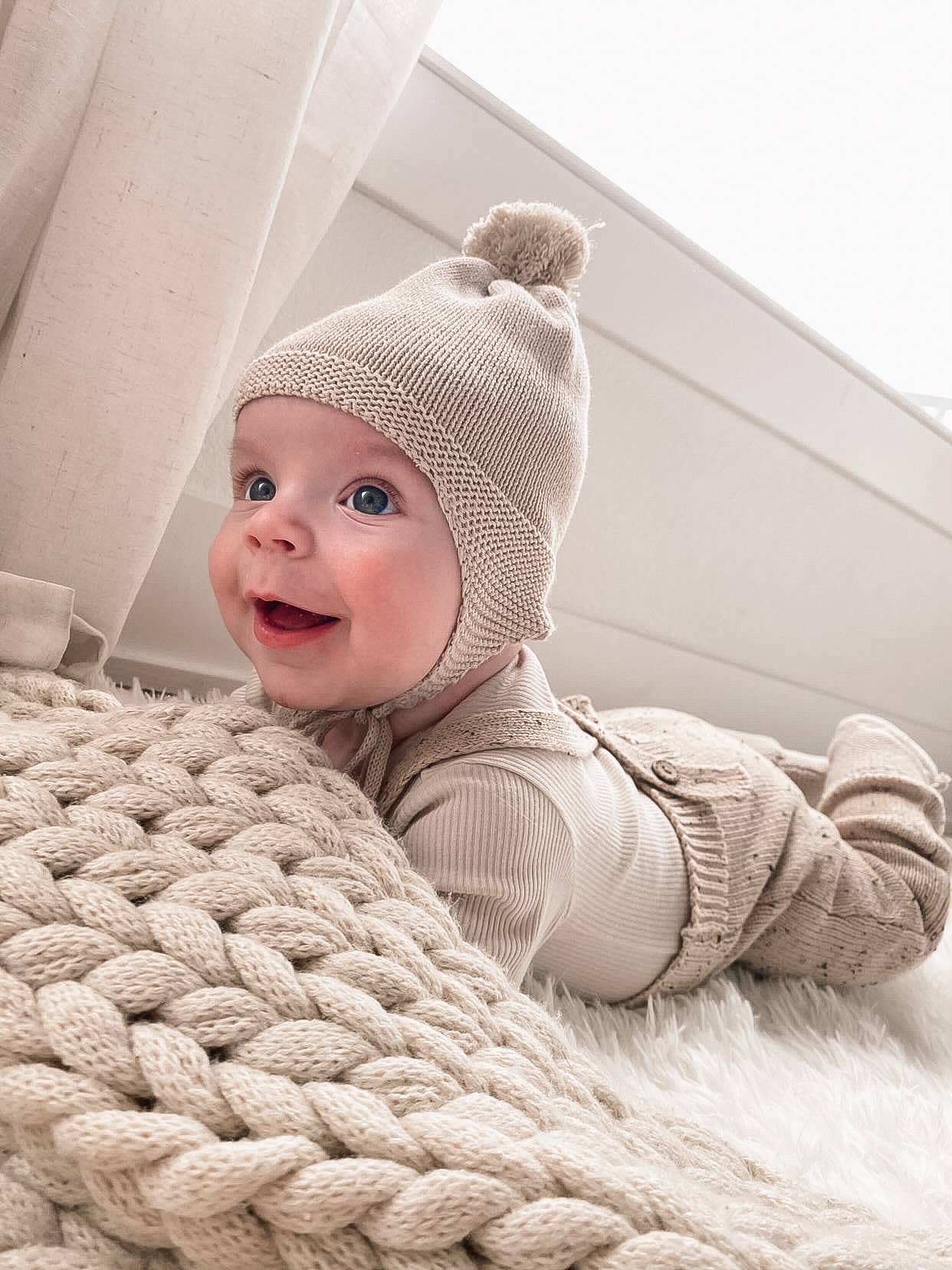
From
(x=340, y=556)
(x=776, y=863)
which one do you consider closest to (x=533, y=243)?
(x=340, y=556)

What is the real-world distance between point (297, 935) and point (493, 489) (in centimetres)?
31

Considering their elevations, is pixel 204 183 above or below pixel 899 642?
above

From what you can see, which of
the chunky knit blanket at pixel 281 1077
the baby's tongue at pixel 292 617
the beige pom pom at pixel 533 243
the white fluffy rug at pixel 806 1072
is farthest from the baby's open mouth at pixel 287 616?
the beige pom pom at pixel 533 243

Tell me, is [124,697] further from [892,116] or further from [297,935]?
[892,116]

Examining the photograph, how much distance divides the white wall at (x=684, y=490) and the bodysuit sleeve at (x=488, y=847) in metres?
0.56

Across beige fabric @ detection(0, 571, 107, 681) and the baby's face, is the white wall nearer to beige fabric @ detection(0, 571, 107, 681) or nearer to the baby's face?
beige fabric @ detection(0, 571, 107, 681)

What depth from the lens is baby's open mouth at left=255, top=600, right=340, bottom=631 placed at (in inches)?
23.3

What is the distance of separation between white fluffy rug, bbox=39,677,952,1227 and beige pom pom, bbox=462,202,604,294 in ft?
1.45

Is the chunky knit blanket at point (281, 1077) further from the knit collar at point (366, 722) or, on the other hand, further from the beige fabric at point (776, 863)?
the beige fabric at point (776, 863)

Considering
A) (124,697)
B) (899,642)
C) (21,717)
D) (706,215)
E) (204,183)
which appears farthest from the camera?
(899,642)

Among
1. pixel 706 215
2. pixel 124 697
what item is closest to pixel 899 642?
pixel 706 215

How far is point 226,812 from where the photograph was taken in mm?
451

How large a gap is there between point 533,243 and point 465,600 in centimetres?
31

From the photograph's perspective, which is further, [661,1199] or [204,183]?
[204,183]
